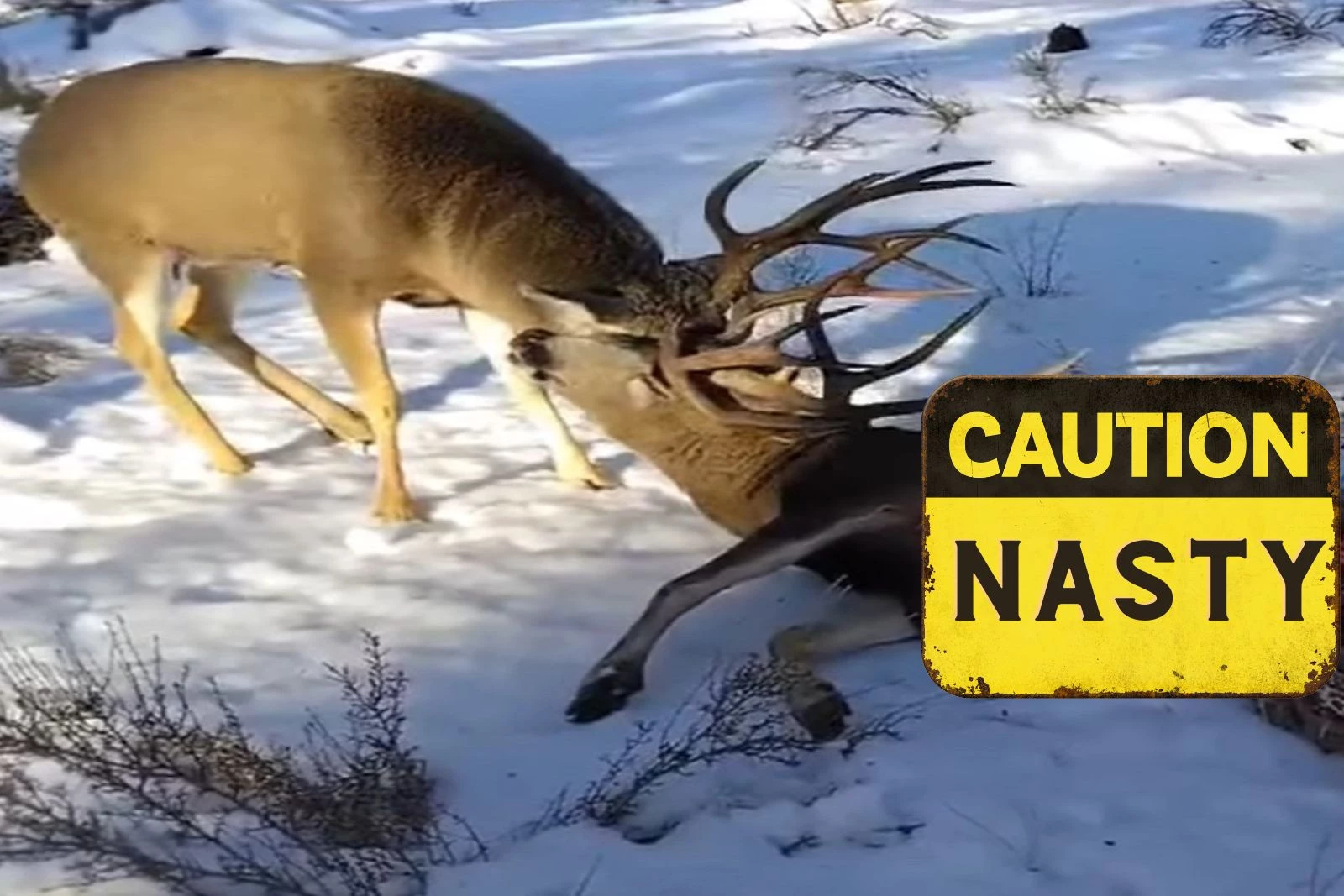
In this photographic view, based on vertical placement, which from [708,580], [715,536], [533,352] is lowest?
[715,536]

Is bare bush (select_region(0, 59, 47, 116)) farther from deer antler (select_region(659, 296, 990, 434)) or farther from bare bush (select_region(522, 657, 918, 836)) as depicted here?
bare bush (select_region(522, 657, 918, 836))

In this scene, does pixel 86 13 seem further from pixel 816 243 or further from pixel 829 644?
pixel 829 644

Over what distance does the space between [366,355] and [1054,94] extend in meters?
6.00

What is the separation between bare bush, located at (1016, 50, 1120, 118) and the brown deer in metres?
5.31

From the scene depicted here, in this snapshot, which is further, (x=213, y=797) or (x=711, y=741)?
(x=711, y=741)

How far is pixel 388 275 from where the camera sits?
5797 millimetres

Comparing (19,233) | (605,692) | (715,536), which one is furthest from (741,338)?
(19,233)

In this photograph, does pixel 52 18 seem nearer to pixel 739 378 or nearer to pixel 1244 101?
pixel 1244 101

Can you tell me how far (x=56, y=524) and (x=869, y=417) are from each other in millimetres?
2446

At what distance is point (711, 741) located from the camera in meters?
4.04

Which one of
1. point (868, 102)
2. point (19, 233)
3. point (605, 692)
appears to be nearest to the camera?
point (605, 692)

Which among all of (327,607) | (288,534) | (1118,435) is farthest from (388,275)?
(1118,435)

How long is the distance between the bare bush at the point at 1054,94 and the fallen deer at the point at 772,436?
576 cm

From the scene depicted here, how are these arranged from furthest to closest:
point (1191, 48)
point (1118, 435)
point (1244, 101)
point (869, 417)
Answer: point (1191, 48)
point (1244, 101)
point (869, 417)
point (1118, 435)
